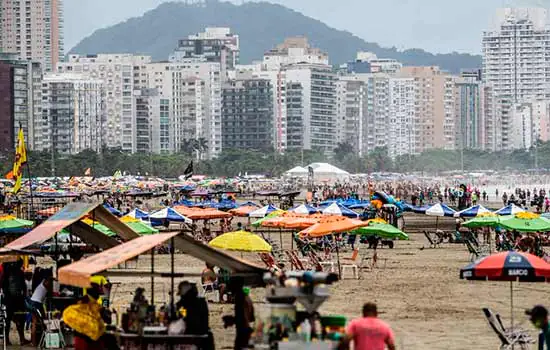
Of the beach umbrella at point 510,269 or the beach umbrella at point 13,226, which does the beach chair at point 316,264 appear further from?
the beach umbrella at point 510,269

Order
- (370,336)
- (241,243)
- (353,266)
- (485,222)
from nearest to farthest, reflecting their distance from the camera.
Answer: (370,336), (241,243), (353,266), (485,222)

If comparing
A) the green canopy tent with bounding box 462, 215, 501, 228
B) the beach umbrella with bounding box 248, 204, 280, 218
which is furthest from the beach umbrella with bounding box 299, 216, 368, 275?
the beach umbrella with bounding box 248, 204, 280, 218

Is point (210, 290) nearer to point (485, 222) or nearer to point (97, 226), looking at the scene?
point (97, 226)

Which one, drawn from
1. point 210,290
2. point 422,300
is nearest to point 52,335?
point 210,290

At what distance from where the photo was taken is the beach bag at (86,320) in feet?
50.6

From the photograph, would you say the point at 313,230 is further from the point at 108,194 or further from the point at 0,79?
the point at 0,79

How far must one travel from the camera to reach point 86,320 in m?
15.5

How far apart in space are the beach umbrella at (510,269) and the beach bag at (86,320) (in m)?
4.06

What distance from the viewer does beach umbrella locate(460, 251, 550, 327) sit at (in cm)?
1661

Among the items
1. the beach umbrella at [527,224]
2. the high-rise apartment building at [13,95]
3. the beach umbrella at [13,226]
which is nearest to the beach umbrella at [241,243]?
the beach umbrella at [13,226]

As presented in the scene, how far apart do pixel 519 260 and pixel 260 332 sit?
428 centimetres

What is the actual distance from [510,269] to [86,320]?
14.9 ft

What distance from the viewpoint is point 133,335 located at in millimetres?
15383

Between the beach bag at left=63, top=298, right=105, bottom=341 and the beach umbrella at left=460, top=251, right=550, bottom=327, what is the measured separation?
4.06 metres
